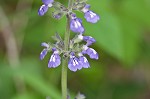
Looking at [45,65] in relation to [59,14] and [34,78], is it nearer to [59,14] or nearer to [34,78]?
[34,78]

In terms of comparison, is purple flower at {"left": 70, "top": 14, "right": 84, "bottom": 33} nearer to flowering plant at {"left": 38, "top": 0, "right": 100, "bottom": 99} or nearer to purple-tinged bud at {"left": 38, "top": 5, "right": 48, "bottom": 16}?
flowering plant at {"left": 38, "top": 0, "right": 100, "bottom": 99}

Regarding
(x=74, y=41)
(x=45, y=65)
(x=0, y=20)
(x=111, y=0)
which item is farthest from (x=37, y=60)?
(x=74, y=41)

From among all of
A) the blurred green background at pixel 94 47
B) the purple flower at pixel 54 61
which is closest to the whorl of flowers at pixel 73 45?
the purple flower at pixel 54 61

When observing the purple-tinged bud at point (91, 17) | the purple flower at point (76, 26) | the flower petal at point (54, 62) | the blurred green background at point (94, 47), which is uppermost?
the blurred green background at point (94, 47)

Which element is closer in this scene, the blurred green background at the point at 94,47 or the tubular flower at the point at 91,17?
the tubular flower at the point at 91,17

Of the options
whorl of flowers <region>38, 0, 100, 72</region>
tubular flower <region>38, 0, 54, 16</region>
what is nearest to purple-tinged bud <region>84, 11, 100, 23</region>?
whorl of flowers <region>38, 0, 100, 72</region>

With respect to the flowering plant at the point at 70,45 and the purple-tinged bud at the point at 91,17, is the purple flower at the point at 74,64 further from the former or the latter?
the purple-tinged bud at the point at 91,17
